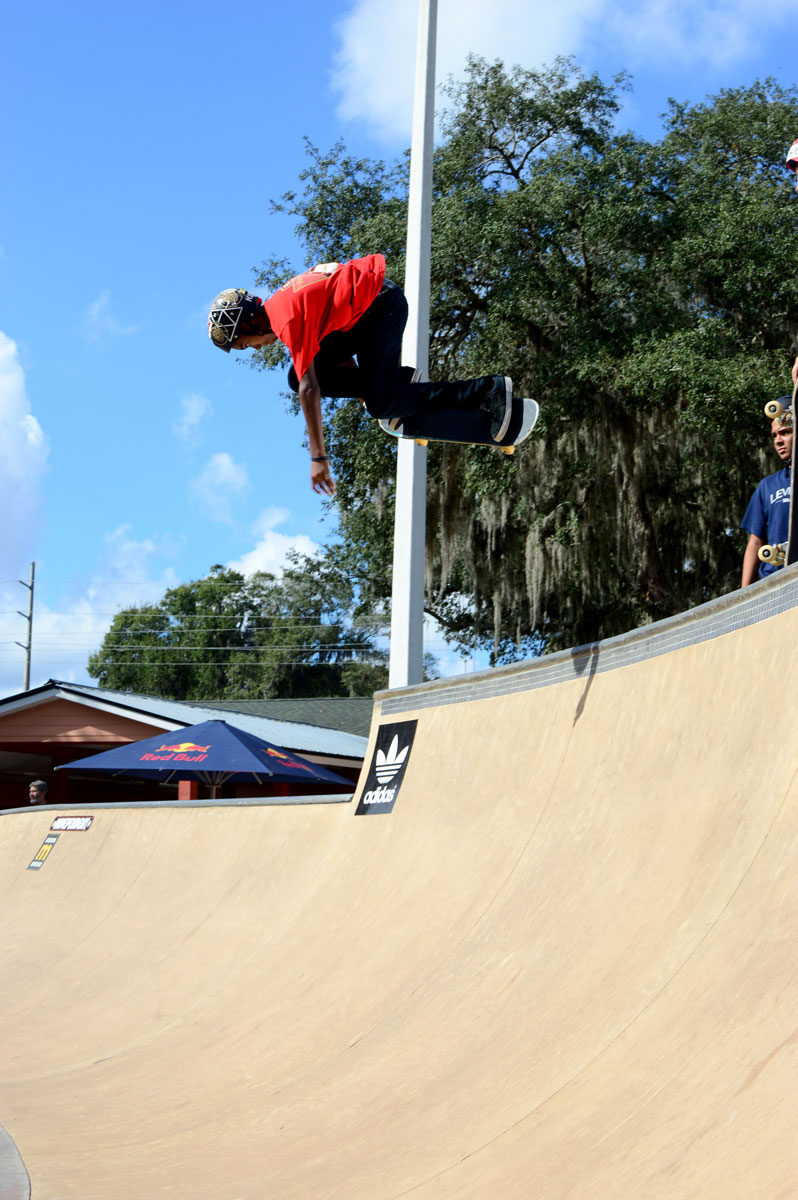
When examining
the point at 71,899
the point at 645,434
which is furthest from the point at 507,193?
the point at 71,899

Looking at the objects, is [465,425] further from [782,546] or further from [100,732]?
[100,732]

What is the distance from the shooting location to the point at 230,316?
478 cm

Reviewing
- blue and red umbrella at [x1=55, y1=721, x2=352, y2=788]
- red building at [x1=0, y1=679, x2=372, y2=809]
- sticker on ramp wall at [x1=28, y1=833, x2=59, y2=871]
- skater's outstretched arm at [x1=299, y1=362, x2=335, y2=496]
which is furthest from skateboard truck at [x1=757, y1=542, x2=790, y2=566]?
red building at [x1=0, y1=679, x2=372, y2=809]

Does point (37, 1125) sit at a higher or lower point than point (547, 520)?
lower

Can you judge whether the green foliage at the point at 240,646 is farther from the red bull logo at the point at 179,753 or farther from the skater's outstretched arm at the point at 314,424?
the skater's outstretched arm at the point at 314,424

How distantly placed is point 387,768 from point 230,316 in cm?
302

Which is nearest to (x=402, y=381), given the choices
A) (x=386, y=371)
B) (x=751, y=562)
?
(x=386, y=371)

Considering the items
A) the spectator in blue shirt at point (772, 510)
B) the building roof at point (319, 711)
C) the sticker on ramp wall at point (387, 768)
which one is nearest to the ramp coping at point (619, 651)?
the sticker on ramp wall at point (387, 768)

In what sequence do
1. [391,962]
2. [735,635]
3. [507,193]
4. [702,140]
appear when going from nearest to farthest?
[735,635], [391,962], [507,193], [702,140]

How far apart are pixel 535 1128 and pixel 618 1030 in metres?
0.39

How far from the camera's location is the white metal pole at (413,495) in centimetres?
923

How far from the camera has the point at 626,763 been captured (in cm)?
426

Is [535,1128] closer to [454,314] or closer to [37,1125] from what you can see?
[37,1125]

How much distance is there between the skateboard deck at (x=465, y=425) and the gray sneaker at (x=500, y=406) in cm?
3
